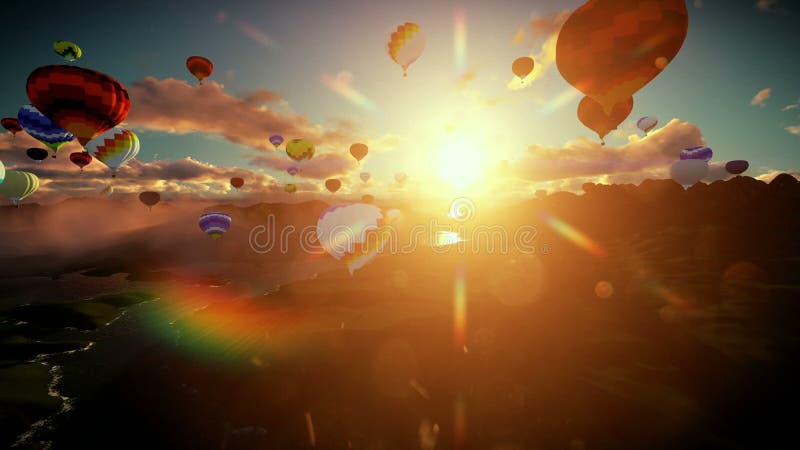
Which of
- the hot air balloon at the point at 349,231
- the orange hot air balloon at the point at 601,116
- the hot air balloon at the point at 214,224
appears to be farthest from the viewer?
the hot air balloon at the point at 214,224

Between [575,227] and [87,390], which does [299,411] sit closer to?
[87,390]

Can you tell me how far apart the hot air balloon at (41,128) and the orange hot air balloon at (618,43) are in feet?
169

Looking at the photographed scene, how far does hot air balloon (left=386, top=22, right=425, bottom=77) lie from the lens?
112 feet

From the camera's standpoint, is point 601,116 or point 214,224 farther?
point 214,224

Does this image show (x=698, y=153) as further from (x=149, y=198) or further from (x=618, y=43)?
(x=149, y=198)

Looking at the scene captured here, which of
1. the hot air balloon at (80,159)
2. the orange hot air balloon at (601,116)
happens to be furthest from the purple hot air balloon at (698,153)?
the hot air balloon at (80,159)

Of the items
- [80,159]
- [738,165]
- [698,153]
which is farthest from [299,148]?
[738,165]

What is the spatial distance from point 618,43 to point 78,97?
37.9m

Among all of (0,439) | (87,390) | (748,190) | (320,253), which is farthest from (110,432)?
(748,190)

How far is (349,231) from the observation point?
142 feet

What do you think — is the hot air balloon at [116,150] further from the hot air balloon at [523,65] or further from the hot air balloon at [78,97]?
the hot air balloon at [523,65]

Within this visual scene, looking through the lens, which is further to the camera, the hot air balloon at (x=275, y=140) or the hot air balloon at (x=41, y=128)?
the hot air balloon at (x=275, y=140)

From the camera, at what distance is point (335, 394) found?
18.5 m

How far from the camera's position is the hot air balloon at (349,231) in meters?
42.9
